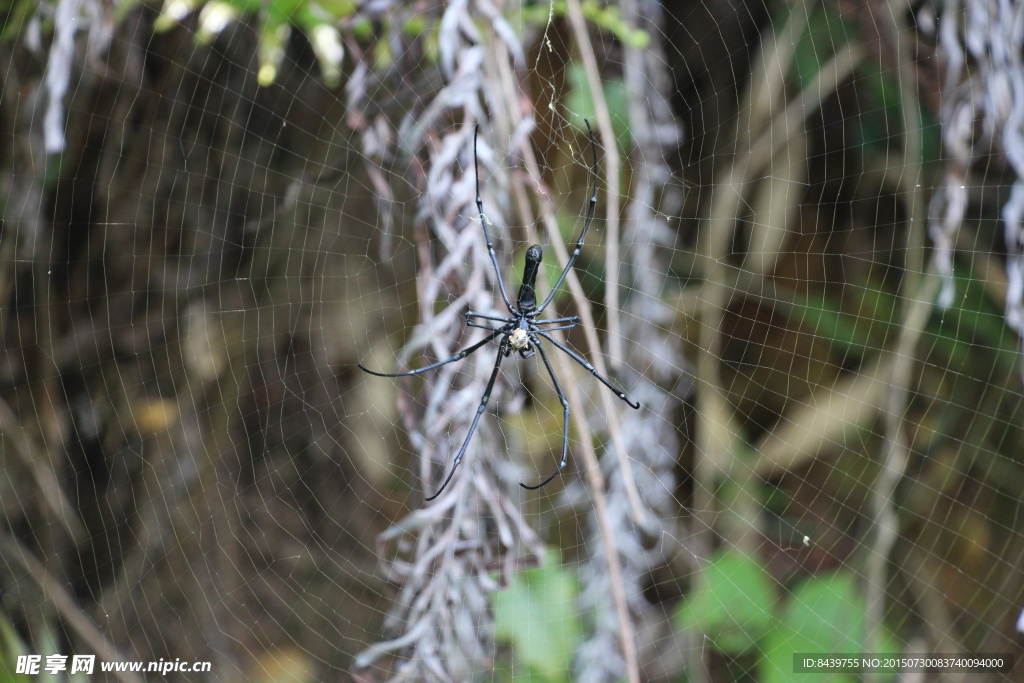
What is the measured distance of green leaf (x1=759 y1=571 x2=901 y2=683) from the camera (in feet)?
5.98

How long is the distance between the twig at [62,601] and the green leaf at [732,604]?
178 centimetres

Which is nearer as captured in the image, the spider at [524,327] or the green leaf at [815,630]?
the spider at [524,327]

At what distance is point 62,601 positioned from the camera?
1.89 m

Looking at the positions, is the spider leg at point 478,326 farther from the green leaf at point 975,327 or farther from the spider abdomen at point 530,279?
the green leaf at point 975,327

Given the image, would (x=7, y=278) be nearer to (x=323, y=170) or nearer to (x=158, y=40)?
(x=158, y=40)

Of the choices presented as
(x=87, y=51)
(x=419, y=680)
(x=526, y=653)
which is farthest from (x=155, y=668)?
(x=87, y=51)

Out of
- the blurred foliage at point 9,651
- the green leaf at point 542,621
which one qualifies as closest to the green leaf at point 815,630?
the green leaf at point 542,621

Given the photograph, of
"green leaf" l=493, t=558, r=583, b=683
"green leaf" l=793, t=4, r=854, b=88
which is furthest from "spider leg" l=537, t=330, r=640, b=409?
"green leaf" l=793, t=4, r=854, b=88

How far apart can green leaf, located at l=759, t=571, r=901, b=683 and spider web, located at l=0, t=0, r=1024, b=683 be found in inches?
0.4

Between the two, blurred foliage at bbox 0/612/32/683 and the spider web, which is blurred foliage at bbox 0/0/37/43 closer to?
the spider web

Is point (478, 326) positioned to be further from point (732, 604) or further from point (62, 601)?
point (62, 601)

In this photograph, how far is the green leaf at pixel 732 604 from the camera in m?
1.91

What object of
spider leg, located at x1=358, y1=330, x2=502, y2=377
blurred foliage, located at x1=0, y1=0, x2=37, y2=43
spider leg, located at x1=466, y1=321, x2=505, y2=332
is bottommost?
spider leg, located at x1=358, y1=330, x2=502, y2=377

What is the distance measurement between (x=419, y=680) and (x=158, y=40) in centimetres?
205
